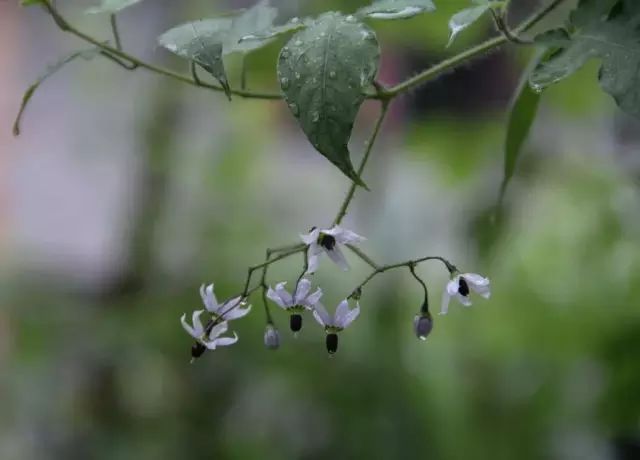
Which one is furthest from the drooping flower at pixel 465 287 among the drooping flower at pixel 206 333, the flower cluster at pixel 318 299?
the drooping flower at pixel 206 333

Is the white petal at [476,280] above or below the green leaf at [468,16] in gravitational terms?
below

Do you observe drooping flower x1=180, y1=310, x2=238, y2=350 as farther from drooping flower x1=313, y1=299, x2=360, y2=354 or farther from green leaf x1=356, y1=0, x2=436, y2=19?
green leaf x1=356, y1=0, x2=436, y2=19

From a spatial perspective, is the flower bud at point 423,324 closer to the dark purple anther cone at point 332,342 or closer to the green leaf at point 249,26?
the dark purple anther cone at point 332,342

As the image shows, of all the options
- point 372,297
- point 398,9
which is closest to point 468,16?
point 398,9

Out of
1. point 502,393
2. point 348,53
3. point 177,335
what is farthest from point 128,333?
point 348,53

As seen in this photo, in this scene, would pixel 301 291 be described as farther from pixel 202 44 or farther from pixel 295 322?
pixel 202 44
